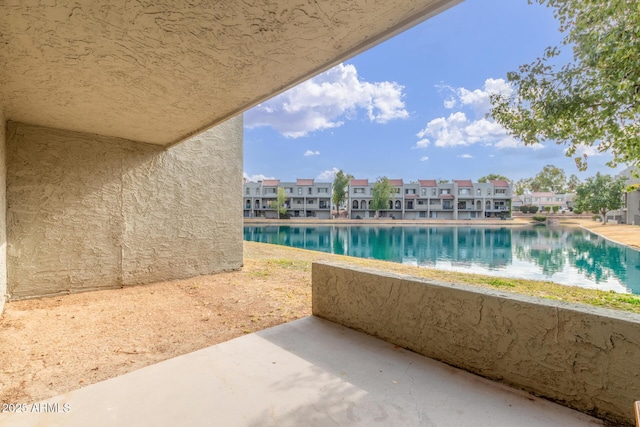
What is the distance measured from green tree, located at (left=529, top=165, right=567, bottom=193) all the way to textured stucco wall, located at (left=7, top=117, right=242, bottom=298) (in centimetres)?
6542

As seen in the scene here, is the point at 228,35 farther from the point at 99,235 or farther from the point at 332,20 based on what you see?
the point at 99,235

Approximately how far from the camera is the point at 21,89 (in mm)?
2906

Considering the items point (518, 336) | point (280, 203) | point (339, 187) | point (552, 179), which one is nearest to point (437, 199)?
point (339, 187)

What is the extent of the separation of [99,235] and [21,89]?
2351 mm

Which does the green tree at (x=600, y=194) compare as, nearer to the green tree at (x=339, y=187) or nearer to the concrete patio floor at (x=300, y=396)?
the green tree at (x=339, y=187)

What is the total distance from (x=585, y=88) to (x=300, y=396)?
6.39 m

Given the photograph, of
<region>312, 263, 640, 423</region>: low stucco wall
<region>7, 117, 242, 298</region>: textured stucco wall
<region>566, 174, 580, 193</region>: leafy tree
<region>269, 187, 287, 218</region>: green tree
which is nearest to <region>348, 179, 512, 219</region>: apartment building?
<region>269, 187, 287, 218</region>: green tree

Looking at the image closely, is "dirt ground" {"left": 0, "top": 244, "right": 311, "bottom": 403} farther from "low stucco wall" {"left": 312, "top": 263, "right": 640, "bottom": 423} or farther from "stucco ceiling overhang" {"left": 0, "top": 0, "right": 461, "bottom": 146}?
"stucco ceiling overhang" {"left": 0, "top": 0, "right": 461, "bottom": 146}

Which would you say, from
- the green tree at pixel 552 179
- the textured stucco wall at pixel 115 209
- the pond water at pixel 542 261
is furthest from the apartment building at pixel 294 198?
the green tree at pixel 552 179

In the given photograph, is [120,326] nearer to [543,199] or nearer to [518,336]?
[518,336]

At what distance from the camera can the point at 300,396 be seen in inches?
77.5

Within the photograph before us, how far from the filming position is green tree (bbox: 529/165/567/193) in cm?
5447

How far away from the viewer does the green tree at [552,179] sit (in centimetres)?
5447

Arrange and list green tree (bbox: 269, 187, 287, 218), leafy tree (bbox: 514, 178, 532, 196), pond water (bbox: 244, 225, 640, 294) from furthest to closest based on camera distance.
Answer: leafy tree (bbox: 514, 178, 532, 196), green tree (bbox: 269, 187, 287, 218), pond water (bbox: 244, 225, 640, 294)
